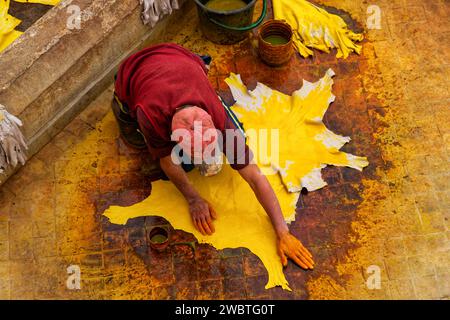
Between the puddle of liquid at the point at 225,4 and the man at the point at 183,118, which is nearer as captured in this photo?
the man at the point at 183,118

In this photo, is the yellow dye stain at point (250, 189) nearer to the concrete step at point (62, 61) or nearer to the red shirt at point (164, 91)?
the red shirt at point (164, 91)

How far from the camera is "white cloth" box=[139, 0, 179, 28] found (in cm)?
470

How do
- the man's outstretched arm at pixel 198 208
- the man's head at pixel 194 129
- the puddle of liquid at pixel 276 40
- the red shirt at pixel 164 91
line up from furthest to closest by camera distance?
the puddle of liquid at pixel 276 40 → the man's outstretched arm at pixel 198 208 → the red shirt at pixel 164 91 → the man's head at pixel 194 129

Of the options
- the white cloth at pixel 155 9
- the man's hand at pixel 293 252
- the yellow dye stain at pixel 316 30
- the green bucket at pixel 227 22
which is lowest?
the man's hand at pixel 293 252

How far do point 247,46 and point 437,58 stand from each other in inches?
61.7

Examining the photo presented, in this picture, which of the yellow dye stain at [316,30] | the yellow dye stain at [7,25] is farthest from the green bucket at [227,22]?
the yellow dye stain at [7,25]

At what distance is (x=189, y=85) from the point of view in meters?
3.74

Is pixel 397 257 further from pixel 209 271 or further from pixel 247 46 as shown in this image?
pixel 247 46

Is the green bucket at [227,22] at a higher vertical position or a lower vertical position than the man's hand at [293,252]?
higher

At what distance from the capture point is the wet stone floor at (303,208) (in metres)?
4.21

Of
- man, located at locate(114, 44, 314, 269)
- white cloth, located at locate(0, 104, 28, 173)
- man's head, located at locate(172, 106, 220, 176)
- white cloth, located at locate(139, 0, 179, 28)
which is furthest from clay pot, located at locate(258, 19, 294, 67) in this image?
white cloth, located at locate(0, 104, 28, 173)

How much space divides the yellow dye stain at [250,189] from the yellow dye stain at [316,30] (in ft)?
1.19

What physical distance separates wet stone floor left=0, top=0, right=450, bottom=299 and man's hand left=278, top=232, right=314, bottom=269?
0.08m
